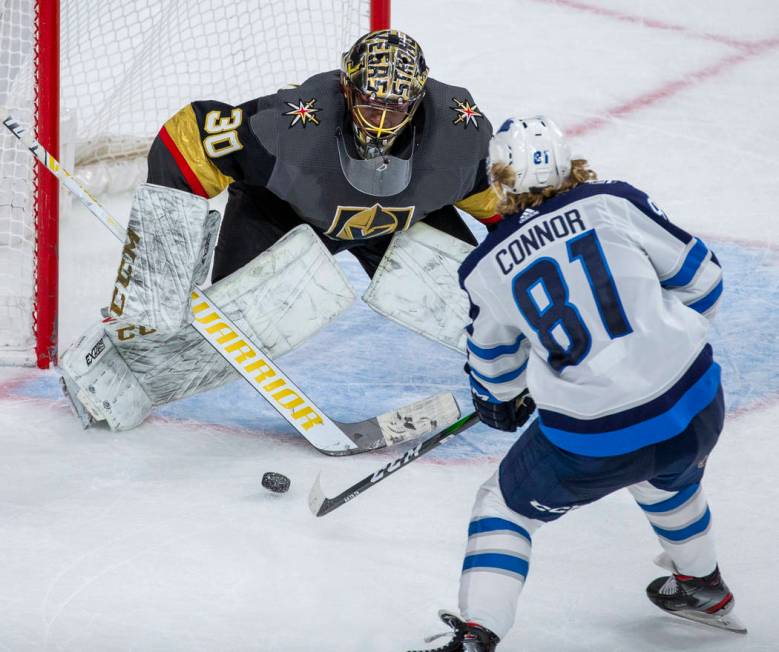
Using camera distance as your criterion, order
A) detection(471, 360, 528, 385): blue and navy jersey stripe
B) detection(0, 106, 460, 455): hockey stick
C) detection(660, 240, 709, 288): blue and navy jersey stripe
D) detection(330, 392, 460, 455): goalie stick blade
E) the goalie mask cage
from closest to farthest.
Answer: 1. detection(660, 240, 709, 288): blue and navy jersey stripe
2. detection(471, 360, 528, 385): blue and navy jersey stripe
3. detection(0, 106, 460, 455): hockey stick
4. detection(330, 392, 460, 455): goalie stick blade
5. the goalie mask cage

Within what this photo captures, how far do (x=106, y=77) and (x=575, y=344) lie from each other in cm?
210

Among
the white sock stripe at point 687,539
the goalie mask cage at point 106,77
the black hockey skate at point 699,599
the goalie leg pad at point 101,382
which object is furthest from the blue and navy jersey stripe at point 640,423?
the goalie mask cage at point 106,77

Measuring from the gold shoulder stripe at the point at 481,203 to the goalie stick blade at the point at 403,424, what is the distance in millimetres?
439

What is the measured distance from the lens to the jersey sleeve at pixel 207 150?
277 cm

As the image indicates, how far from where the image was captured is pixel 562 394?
1991 mm

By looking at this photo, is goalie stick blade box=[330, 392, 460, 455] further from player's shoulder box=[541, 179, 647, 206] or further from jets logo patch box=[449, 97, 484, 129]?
player's shoulder box=[541, 179, 647, 206]

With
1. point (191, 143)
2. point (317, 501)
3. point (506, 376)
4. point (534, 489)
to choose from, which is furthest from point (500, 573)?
point (191, 143)

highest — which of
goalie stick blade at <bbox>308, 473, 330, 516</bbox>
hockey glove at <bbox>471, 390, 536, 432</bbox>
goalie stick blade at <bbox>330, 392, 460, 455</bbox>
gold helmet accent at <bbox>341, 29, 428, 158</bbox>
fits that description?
gold helmet accent at <bbox>341, 29, 428, 158</bbox>

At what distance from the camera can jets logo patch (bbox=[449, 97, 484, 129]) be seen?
9.34 feet

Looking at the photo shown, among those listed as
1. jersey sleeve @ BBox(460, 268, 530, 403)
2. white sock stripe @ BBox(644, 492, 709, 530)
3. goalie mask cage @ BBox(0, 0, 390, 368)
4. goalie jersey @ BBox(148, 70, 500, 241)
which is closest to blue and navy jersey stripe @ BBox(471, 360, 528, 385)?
jersey sleeve @ BBox(460, 268, 530, 403)

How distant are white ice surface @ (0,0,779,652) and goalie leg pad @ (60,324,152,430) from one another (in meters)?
0.06

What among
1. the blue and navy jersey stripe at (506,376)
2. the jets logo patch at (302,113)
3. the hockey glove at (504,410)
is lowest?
the hockey glove at (504,410)

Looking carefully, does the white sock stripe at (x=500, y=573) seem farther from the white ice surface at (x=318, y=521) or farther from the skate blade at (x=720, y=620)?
the skate blade at (x=720, y=620)

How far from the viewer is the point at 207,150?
278 cm
